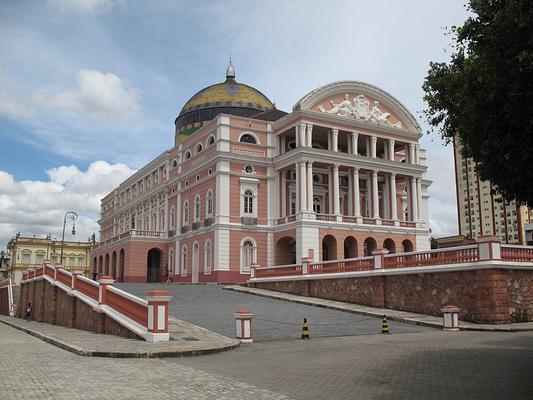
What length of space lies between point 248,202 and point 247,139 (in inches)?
176

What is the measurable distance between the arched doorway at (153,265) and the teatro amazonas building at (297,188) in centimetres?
185

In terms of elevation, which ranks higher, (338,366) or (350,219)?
(350,219)

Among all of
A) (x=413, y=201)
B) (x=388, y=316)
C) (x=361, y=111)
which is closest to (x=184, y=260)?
(x=361, y=111)

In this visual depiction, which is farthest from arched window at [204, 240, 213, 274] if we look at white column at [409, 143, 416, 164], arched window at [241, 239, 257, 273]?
white column at [409, 143, 416, 164]

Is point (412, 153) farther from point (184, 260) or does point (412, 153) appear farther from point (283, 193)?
point (184, 260)

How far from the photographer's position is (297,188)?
37281mm

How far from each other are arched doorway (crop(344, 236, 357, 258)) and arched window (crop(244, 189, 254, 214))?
6.88m

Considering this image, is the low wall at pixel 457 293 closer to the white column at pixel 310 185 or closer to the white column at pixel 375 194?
the white column at pixel 310 185

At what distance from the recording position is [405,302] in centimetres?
2344

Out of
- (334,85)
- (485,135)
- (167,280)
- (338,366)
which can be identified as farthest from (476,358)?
(167,280)

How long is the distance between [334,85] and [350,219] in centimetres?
921

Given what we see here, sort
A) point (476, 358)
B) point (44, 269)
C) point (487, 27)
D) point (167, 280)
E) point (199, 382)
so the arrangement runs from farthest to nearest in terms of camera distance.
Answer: point (167, 280)
point (44, 269)
point (476, 358)
point (487, 27)
point (199, 382)

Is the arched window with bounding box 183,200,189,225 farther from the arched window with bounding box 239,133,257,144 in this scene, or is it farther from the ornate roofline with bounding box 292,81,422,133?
the ornate roofline with bounding box 292,81,422,133

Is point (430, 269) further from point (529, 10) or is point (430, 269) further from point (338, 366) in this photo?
point (529, 10)
